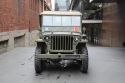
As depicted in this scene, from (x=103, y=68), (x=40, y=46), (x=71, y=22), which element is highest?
(x=71, y=22)

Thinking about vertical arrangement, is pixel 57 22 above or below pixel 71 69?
above

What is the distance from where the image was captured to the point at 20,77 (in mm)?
11727

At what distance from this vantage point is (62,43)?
12828 millimetres

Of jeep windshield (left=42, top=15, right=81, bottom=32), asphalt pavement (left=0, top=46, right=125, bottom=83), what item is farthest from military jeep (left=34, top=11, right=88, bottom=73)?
asphalt pavement (left=0, top=46, right=125, bottom=83)

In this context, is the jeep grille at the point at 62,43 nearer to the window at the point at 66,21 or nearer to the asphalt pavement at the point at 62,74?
the asphalt pavement at the point at 62,74

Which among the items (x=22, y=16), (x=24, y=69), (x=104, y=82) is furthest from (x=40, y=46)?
(x=22, y=16)

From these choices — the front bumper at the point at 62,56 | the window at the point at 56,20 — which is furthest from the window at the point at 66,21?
the front bumper at the point at 62,56

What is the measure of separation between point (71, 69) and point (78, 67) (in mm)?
595

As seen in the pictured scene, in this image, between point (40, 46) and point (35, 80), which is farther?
point (40, 46)

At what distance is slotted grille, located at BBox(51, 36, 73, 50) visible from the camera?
42.1 feet

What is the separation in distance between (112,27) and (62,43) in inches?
1074

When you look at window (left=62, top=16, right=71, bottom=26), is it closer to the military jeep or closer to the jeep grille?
the military jeep

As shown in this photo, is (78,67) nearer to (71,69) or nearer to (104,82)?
(71,69)

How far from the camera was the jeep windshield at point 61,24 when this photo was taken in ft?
46.6
